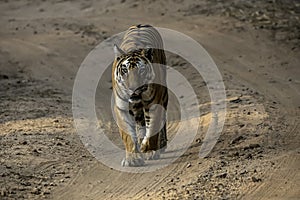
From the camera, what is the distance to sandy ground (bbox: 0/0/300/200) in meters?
6.85

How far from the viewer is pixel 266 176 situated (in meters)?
6.86

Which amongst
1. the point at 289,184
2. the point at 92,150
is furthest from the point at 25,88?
the point at 289,184

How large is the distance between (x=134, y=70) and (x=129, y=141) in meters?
0.83

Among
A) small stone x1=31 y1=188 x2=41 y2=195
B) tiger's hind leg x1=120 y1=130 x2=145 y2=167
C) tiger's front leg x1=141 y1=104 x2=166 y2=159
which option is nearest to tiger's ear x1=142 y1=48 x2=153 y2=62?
tiger's front leg x1=141 y1=104 x2=166 y2=159

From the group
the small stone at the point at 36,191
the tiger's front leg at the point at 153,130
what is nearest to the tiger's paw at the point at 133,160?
the tiger's front leg at the point at 153,130

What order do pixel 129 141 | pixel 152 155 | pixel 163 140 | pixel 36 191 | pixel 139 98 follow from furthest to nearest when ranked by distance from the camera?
pixel 163 140 → pixel 152 155 → pixel 129 141 → pixel 139 98 → pixel 36 191

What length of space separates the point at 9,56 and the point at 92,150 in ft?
16.6

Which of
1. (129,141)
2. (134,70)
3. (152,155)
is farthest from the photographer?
(152,155)

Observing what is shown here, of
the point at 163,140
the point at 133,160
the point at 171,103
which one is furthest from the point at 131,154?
the point at 171,103

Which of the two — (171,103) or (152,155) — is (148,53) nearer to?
(152,155)

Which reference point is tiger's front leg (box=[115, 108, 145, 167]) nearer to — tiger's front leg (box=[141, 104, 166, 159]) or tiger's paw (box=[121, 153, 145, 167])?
tiger's paw (box=[121, 153, 145, 167])

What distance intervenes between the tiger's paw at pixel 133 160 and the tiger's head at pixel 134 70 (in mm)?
762

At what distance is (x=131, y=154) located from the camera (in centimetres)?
737

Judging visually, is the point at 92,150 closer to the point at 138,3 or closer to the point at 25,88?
the point at 25,88
